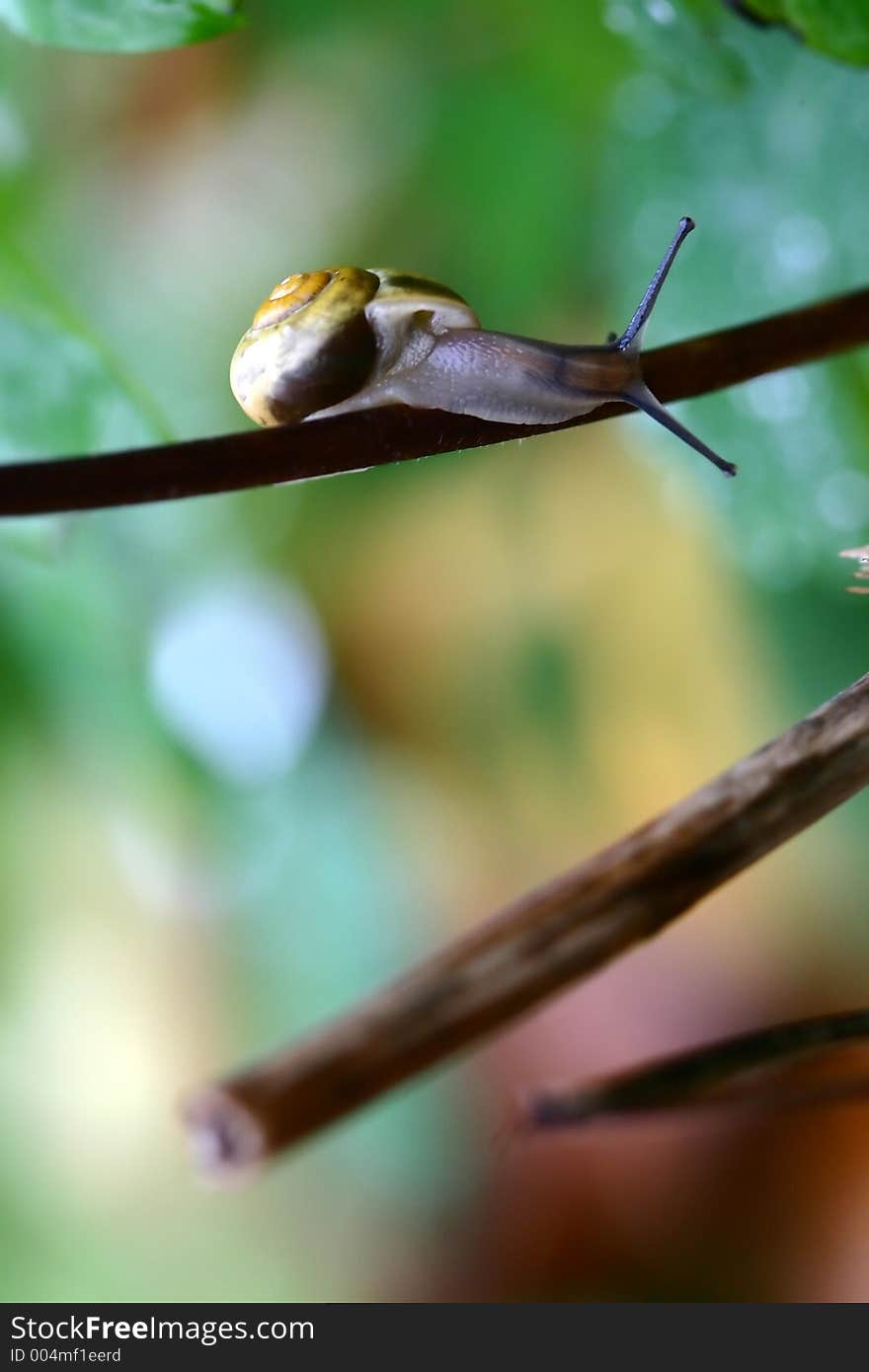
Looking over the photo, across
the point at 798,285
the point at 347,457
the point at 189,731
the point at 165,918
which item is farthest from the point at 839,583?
the point at 165,918

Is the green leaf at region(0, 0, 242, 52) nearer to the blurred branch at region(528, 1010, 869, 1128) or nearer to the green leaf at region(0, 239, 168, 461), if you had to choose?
the green leaf at region(0, 239, 168, 461)

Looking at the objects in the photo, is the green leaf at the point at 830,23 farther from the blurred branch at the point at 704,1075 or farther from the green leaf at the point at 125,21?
the blurred branch at the point at 704,1075

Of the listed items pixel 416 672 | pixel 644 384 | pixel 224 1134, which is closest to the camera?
pixel 224 1134

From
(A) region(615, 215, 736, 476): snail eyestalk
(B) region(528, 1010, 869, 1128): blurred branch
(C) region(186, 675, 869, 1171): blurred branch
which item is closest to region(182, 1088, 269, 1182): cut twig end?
(C) region(186, 675, 869, 1171): blurred branch

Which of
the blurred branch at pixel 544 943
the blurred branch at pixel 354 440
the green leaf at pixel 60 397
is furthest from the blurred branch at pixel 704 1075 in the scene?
the green leaf at pixel 60 397

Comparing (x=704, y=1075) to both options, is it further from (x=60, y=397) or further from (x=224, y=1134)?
(x=60, y=397)

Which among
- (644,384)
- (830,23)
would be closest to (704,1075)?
(644,384)
